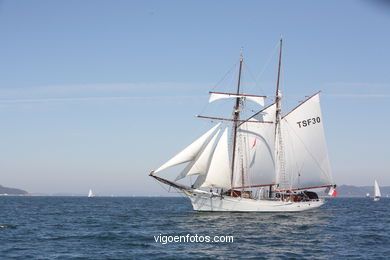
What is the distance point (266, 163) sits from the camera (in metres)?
68.2

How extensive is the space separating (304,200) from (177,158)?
24.3 m

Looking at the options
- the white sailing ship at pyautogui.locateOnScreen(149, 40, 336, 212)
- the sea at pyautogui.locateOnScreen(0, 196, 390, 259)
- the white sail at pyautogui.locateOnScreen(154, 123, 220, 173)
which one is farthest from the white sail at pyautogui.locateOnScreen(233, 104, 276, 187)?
the sea at pyautogui.locateOnScreen(0, 196, 390, 259)

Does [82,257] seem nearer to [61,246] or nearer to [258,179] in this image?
[61,246]

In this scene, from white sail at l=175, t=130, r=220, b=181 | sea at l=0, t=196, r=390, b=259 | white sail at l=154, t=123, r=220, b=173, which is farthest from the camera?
white sail at l=175, t=130, r=220, b=181

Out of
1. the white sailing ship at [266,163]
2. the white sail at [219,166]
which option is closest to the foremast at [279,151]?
the white sailing ship at [266,163]

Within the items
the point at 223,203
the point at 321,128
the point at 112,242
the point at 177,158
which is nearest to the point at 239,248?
the point at 112,242

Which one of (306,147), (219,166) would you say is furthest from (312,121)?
(219,166)

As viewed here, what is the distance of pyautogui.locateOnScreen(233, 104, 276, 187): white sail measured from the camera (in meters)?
67.4

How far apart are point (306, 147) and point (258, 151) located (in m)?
7.55

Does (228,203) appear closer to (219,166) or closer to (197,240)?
(219,166)

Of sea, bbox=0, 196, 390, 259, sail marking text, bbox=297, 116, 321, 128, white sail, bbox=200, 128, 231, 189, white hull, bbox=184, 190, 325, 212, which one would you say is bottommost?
sea, bbox=0, 196, 390, 259

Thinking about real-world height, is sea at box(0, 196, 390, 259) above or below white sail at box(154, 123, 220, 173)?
below

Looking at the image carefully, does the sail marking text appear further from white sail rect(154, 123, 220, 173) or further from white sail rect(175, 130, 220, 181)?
white sail rect(154, 123, 220, 173)

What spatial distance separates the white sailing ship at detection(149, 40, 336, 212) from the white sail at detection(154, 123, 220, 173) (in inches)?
40.8
